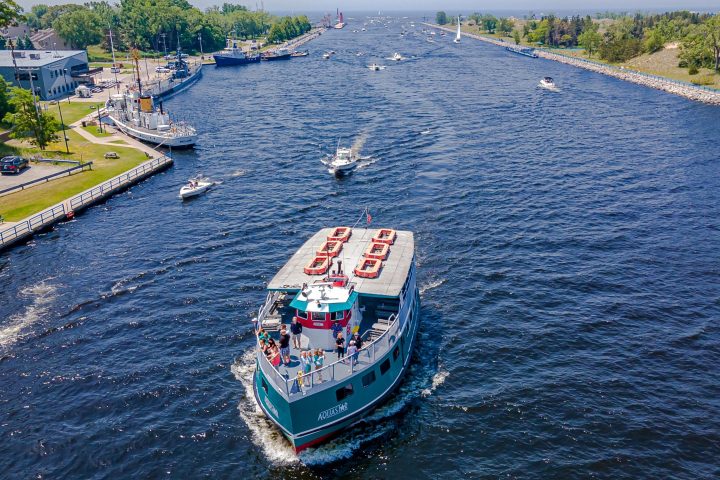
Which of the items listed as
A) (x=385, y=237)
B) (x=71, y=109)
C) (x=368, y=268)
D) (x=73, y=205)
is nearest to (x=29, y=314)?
(x=73, y=205)

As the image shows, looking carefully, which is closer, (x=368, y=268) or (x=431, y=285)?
(x=368, y=268)

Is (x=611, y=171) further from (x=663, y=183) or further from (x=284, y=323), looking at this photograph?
(x=284, y=323)

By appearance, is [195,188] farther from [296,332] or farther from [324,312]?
[324,312]

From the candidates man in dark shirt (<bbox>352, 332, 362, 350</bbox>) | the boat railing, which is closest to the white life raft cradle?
man in dark shirt (<bbox>352, 332, 362, 350</bbox>)

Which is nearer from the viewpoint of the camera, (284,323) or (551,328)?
(284,323)

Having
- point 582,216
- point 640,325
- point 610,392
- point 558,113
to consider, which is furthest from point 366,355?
point 558,113

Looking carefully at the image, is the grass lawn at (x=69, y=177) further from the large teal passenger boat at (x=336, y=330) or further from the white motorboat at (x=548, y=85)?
the white motorboat at (x=548, y=85)
